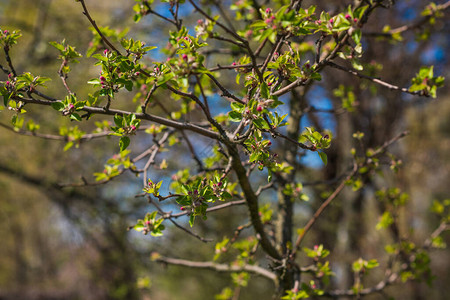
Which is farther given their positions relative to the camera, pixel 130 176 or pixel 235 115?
pixel 130 176

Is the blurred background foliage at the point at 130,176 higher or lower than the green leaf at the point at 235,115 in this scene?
higher

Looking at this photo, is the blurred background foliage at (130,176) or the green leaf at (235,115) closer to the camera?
the green leaf at (235,115)

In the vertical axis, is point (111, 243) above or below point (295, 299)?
above

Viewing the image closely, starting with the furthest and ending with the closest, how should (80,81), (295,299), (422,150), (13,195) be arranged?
(13,195) → (422,150) → (80,81) → (295,299)

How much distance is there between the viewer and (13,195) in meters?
10.3

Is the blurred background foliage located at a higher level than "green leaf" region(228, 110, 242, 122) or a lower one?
higher

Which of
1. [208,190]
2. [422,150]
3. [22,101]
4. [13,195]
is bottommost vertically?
[208,190]

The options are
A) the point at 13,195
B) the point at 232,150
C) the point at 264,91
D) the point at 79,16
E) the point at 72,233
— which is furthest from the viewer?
the point at 13,195

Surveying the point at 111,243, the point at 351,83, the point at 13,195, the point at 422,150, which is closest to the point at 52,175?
the point at 111,243

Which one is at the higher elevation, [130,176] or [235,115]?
[130,176]

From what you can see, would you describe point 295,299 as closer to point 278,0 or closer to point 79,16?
point 278,0

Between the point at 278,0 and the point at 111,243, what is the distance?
14.4 feet

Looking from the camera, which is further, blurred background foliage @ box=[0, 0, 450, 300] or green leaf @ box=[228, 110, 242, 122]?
blurred background foliage @ box=[0, 0, 450, 300]

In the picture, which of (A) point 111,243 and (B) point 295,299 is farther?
(A) point 111,243
